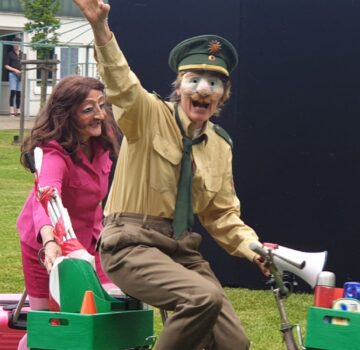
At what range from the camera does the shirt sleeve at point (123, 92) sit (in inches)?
156

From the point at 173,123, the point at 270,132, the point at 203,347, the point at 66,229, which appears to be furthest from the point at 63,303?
the point at 270,132

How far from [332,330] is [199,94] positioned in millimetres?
1163

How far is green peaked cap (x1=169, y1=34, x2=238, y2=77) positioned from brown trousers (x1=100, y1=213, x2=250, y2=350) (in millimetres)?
677

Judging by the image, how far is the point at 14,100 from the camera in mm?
24906

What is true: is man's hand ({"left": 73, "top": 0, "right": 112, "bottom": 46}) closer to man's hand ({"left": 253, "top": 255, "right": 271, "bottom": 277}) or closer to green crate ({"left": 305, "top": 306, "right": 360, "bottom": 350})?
man's hand ({"left": 253, "top": 255, "right": 271, "bottom": 277})

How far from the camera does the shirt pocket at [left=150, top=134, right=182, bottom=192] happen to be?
4246 millimetres

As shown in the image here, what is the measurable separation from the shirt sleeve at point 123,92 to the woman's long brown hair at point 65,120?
30.2 inches

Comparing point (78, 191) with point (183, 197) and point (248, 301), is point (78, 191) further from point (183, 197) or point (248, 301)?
point (248, 301)

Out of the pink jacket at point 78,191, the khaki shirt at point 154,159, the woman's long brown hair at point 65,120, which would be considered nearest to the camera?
the khaki shirt at point 154,159

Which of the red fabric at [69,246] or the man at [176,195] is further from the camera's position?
the red fabric at [69,246]

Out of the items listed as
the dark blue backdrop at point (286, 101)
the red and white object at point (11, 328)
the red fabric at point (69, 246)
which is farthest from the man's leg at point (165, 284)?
the dark blue backdrop at point (286, 101)

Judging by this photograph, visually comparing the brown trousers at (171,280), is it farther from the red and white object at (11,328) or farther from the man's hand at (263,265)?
the red and white object at (11,328)

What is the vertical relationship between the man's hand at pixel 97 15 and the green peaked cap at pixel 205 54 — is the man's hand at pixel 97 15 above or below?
above

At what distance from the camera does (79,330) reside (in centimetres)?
401
